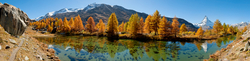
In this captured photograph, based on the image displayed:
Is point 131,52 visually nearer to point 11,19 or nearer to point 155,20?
point 11,19

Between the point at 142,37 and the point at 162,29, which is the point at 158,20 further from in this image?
the point at 142,37

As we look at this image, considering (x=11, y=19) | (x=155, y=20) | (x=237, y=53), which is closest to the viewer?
(x=237, y=53)

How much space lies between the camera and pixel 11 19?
9.95 metres

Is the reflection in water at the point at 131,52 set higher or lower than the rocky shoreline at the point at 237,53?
lower

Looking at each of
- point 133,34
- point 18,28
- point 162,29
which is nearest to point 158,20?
point 162,29

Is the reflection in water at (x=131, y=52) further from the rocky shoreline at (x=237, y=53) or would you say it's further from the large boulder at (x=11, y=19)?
the large boulder at (x=11, y=19)

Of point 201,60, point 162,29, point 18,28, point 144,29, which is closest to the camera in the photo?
point 18,28

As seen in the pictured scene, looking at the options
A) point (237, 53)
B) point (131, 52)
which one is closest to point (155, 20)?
point (131, 52)

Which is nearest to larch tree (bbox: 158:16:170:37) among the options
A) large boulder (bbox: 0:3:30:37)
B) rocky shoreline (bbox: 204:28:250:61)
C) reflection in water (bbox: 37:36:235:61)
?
reflection in water (bbox: 37:36:235:61)

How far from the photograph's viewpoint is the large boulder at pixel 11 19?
9.52m

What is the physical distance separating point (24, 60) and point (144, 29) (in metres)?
43.9

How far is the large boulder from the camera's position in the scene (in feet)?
31.2

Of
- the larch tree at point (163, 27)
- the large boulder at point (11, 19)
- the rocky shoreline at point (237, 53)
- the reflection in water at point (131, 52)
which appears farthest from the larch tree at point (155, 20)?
the large boulder at point (11, 19)

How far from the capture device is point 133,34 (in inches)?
1729
